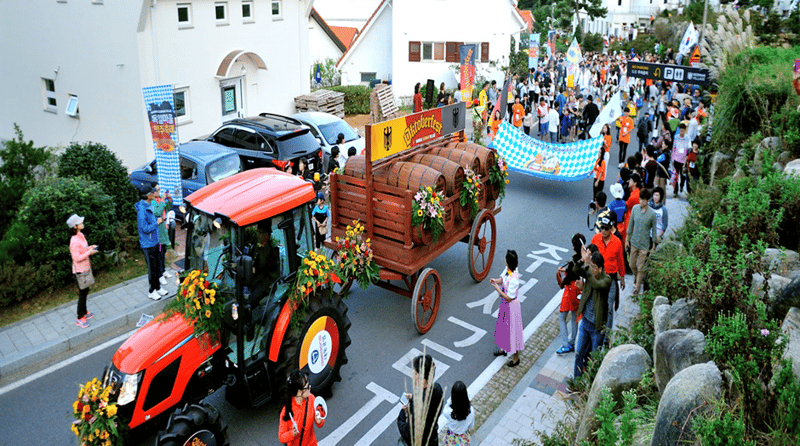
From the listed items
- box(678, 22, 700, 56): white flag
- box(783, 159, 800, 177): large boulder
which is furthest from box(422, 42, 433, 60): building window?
box(783, 159, 800, 177): large boulder

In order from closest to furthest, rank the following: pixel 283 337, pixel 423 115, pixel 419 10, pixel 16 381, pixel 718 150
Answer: pixel 283 337 → pixel 16 381 → pixel 423 115 → pixel 718 150 → pixel 419 10

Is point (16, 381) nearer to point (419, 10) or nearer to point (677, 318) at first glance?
point (677, 318)

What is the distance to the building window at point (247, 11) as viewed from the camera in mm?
19703

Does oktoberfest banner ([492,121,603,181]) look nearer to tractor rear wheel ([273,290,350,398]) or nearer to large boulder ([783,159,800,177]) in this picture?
large boulder ([783,159,800,177])

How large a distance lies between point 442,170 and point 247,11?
13.5m

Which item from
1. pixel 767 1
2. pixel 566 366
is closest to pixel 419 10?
pixel 767 1

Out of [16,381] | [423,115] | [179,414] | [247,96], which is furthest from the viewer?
Answer: [247,96]

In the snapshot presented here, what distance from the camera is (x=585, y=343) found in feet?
24.8

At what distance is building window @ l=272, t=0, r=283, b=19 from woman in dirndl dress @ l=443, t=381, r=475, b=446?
18.0 meters

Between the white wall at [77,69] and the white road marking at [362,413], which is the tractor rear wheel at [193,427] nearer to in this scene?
the white road marking at [362,413]

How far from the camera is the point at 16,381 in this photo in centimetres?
796

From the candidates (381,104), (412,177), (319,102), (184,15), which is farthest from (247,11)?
(412,177)

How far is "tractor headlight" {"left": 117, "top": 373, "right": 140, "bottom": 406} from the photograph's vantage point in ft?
19.0

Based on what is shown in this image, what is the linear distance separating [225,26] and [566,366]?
15261mm
